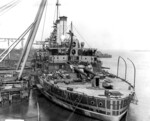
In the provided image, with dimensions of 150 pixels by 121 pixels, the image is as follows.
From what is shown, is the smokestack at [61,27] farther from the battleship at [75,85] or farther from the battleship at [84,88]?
the battleship at [84,88]

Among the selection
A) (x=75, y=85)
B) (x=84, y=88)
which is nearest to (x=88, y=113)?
(x=84, y=88)

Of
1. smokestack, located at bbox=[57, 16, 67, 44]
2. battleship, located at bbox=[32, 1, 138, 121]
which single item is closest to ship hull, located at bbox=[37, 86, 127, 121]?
battleship, located at bbox=[32, 1, 138, 121]

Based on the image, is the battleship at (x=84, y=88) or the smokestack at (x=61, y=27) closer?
the battleship at (x=84, y=88)

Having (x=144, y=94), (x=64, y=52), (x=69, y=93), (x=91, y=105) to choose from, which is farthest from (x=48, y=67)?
(x=144, y=94)

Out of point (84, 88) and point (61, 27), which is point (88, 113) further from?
point (61, 27)

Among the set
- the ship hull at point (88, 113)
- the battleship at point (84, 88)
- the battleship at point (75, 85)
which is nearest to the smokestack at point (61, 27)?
the battleship at point (75, 85)

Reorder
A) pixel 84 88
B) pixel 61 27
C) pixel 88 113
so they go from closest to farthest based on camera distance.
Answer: pixel 88 113 → pixel 84 88 → pixel 61 27

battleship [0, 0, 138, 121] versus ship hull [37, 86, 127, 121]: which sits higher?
battleship [0, 0, 138, 121]

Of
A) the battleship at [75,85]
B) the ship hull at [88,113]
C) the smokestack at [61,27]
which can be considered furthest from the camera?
the smokestack at [61,27]

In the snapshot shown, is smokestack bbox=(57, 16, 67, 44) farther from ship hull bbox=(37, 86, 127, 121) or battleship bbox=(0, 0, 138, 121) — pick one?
ship hull bbox=(37, 86, 127, 121)

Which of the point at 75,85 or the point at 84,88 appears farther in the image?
the point at 75,85

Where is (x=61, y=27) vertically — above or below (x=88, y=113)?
above
